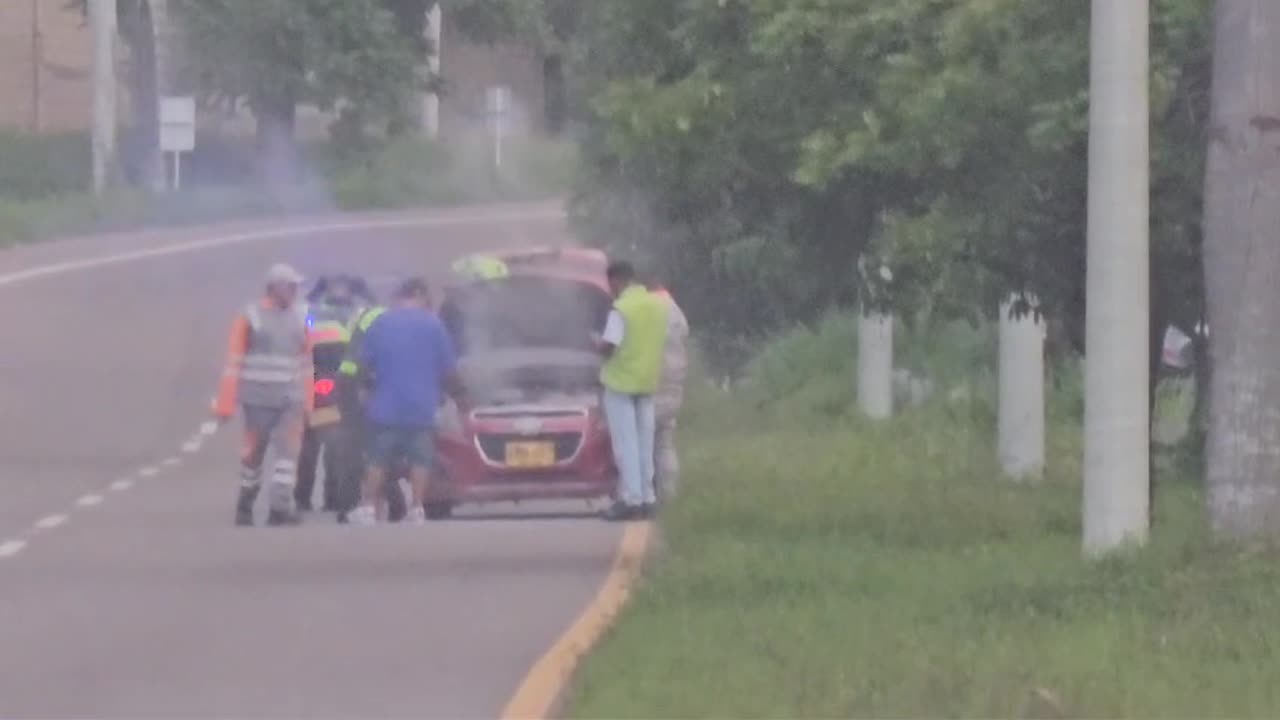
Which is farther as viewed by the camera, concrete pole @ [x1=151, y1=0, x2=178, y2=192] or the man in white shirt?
concrete pole @ [x1=151, y1=0, x2=178, y2=192]

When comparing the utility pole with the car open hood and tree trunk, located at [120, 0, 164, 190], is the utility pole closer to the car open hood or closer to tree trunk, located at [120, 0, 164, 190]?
tree trunk, located at [120, 0, 164, 190]

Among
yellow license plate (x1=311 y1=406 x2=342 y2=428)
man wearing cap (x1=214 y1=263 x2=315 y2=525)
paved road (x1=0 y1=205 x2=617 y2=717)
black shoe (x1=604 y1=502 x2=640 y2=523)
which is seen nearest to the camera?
paved road (x1=0 y1=205 x2=617 y2=717)

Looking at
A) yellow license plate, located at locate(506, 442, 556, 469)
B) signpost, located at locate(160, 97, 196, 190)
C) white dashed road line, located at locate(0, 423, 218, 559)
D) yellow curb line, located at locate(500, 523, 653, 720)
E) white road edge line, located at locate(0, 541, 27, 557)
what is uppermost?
signpost, located at locate(160, 97, 196, 190)

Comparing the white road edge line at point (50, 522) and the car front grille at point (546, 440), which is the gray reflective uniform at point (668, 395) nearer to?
the car front grille at point (546, 440)

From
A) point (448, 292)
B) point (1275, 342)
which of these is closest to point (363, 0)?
point (448, 292)

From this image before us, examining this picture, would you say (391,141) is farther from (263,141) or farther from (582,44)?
(582,44)

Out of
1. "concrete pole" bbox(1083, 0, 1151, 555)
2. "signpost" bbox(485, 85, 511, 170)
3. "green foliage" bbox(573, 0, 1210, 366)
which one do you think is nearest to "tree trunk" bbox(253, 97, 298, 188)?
"signpost" bbox(485, 85, 511, 170)

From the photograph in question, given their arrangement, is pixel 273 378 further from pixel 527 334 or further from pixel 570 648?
pixel 570 648

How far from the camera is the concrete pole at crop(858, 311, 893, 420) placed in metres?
26.3

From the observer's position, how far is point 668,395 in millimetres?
18594

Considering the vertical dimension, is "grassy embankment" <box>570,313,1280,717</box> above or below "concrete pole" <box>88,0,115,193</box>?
below

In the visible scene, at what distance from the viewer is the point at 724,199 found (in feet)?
56.1

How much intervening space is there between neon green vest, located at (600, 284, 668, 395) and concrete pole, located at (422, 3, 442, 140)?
4854 centimetres

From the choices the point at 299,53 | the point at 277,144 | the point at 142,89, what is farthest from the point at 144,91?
the point at 299,53
